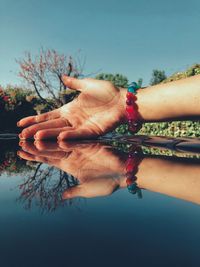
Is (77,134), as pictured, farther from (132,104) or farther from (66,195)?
(66,195)

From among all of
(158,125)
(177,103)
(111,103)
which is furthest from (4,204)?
(158,125)

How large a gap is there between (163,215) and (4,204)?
1.28 feet

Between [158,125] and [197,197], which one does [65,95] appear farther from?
[197,197]

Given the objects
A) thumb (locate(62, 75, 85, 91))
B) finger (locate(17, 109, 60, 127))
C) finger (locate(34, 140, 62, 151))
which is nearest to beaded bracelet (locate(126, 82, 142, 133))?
thumb (locate(62, 75, 85, 91))

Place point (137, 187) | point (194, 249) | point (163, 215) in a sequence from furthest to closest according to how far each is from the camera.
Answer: point (137, 187), point (163, 215), point (194, 249)

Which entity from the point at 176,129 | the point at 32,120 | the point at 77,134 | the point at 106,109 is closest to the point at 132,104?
the point at 106,109

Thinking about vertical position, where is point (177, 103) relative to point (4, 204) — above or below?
above

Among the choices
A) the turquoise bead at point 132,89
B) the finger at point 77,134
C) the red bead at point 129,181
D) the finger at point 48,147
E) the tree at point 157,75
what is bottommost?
the red bead at point 129,181

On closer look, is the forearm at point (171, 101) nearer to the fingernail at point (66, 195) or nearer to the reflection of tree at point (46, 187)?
the reflection of tree at point (46, 187)

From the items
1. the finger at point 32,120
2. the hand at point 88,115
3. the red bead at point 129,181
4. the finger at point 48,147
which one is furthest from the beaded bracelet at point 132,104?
the red bead at point 129,181

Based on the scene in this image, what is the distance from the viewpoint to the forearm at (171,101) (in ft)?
7.03

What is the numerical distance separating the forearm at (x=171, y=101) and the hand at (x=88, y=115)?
324 mm

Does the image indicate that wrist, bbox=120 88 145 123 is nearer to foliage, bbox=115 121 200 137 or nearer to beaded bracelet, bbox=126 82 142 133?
beaded bracelet, bbox=126 82 142 133

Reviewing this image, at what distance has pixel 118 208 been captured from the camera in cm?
59
